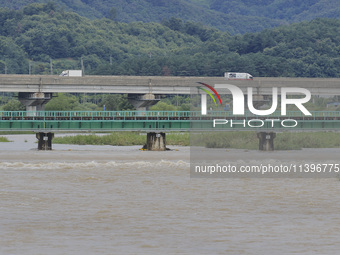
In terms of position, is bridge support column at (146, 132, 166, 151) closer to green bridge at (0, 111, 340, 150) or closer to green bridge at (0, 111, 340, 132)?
green bridge at (0, 111, 340, 150)

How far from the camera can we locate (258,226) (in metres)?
25.4

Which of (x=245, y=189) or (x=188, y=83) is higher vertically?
(x=188, y=83)

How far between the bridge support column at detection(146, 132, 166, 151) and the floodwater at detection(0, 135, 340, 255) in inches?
1327

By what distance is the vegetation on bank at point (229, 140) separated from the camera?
285ft

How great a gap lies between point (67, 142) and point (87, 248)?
76.2m

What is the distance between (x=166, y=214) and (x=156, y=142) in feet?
166

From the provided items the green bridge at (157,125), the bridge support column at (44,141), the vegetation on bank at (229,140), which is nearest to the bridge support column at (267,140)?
the green bridge at (157,125)

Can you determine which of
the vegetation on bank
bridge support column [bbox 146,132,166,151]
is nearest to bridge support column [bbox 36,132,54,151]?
bridge support column [bbox 146,132,166,151]

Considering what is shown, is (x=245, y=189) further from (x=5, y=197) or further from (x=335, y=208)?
(x=5, y=197)

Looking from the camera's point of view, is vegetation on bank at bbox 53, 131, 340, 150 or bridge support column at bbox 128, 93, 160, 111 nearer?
vegetation on bank at bbox 53, 131, 340, 150

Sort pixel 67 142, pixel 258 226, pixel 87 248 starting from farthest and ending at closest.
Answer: pixel 67 142, pixel 258 226, pixel 87 248

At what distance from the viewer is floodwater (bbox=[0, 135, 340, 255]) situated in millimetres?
22156

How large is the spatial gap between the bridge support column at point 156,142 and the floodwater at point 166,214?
33.7m

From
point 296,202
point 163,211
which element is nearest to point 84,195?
point 163,211
